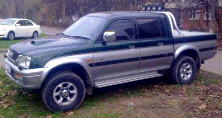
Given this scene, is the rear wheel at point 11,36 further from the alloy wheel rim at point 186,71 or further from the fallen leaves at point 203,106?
the fallen leaves at point 203,106

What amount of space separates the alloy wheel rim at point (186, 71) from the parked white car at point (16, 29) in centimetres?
1392

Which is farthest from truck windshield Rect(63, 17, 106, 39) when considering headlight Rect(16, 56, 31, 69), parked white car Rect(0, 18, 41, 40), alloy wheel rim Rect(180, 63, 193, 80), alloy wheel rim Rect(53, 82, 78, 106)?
parked white car Rect(0, 18, 41, 40)

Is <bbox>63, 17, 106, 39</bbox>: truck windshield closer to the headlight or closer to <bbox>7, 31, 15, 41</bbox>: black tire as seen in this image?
the headlight

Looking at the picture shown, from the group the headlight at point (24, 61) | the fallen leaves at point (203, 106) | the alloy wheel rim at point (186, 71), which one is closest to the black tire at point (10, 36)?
the headlight at point (24, 61)

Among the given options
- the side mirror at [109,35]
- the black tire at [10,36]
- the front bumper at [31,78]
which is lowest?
the front bumper at [31,78]

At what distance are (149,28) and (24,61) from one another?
306 centimetres

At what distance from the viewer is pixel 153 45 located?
5.84 metres

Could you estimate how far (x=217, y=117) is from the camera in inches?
187

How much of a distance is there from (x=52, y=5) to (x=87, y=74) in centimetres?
2834

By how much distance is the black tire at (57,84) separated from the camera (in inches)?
175

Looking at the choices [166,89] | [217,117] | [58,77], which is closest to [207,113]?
[217,117]

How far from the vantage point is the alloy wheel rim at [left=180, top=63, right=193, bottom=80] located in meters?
6.58

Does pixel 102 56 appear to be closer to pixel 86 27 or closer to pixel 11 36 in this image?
pixel 86 27

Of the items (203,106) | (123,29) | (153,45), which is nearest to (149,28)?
(153,45)
